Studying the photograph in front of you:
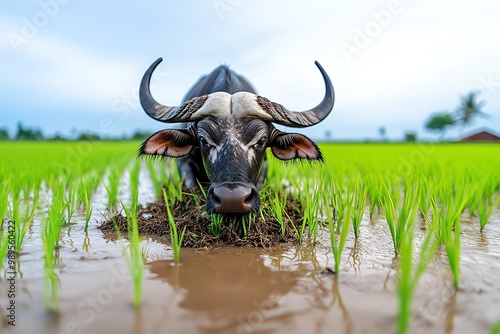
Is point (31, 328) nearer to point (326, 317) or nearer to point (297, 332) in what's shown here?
point (297, 332)

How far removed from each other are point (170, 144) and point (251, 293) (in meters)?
1.80

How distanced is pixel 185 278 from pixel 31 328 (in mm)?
647

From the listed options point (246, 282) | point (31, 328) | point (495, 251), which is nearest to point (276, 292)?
point (246, 282)

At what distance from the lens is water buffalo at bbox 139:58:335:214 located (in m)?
2.57

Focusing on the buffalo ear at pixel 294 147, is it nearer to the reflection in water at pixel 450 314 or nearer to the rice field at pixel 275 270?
the rice field at pixel 275 270

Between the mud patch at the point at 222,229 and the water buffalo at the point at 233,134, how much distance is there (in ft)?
0.60

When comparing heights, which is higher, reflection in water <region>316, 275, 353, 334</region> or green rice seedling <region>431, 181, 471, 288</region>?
green rice seedling <region>431, 181, 471, 288</region>

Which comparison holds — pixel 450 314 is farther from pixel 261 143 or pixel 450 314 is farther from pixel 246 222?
pixel 261 143

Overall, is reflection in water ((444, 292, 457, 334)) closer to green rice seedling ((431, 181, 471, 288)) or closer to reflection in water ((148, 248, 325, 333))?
green rice seedling ((431, 181, 471, 288))

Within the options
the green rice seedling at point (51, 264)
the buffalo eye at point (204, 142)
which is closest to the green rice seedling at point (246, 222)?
the buffalo eye at point (204, 142)

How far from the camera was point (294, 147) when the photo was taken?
9.98ft

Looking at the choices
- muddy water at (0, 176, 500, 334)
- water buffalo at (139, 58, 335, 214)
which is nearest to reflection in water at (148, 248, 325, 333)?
muddy water at (0, 176, 500, 334)

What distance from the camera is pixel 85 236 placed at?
2480 mm

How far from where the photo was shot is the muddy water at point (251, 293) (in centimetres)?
131
